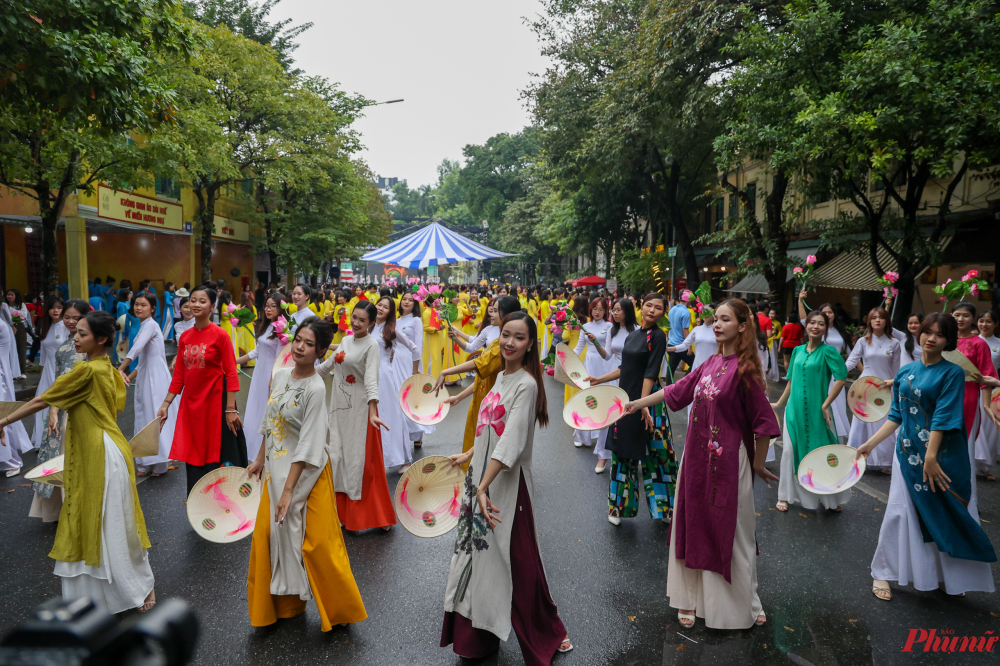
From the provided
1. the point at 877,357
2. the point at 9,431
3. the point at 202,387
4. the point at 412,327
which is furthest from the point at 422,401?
the point at 877,357

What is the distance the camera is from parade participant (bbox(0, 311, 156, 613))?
3377 mm

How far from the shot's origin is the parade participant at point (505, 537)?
10.0 ft

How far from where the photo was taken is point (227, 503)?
3.63 metres

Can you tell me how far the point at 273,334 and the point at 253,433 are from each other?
43.7 inches

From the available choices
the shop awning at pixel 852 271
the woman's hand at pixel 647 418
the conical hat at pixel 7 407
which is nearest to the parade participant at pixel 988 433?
the woman's hand at pixel 647 418

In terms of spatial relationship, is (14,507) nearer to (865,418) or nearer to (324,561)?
(324,561)

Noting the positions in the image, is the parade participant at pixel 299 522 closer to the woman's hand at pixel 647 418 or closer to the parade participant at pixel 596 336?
the woman's hand at pixel 647 418

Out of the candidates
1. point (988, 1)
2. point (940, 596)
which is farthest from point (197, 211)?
point (940, 596)

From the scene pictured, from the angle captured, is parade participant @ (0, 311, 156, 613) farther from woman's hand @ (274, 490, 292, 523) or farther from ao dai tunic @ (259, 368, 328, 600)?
A: woman's hand @ (274, 490, 292, 523)

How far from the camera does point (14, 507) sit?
5.47 m

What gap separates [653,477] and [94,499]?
3.92m

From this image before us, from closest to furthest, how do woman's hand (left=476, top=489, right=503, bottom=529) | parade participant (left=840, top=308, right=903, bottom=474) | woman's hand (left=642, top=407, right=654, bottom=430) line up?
woman's hand (left=476, top=489, right=503, bottom=529), woman's hand (left=642, top=407, right=654, bottom=430), parade participant (left=840, top=308, right=903, bottom=474)


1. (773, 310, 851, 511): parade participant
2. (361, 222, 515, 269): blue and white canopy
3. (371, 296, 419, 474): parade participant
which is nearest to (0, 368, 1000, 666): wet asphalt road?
(773, 310, 851, 511): parade participant

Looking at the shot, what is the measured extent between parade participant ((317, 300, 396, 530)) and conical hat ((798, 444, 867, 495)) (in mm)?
3039
